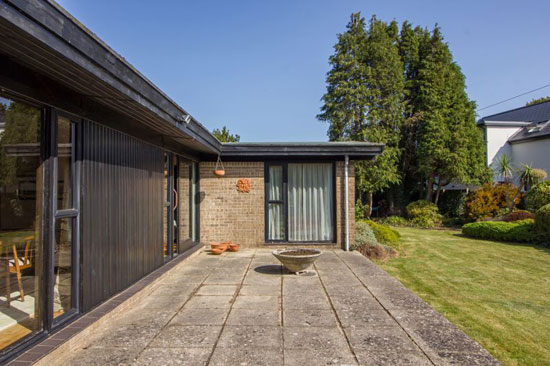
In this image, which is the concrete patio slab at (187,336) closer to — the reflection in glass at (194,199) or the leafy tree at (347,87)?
the reflection in glass at (194,199)

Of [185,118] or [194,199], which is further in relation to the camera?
[194,199]

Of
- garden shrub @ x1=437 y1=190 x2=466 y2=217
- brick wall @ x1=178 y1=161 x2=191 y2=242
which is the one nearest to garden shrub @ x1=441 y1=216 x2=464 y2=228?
garden shrub @ x1=437 y1=190 x2=466 y2=217

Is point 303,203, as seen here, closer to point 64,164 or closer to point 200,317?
point 200,317

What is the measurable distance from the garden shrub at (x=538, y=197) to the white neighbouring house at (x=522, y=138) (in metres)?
6.75

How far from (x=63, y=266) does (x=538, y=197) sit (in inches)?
641

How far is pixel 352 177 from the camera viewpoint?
338 inches

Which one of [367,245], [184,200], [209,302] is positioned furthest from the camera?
[367,245]

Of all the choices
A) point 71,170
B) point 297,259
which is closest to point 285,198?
point 297,259

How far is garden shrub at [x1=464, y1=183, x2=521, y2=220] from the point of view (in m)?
15.3

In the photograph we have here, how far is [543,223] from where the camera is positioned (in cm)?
1107

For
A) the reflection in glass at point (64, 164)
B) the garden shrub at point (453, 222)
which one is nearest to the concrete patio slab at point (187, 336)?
the reflection in glass at point (64, 164)

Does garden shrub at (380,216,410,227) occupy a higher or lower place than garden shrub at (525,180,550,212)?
lower

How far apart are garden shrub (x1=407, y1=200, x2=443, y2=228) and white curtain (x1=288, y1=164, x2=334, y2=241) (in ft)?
33.3

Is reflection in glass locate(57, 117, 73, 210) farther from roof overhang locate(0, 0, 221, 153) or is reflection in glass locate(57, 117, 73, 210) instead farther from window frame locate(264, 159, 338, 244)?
window frame locate(264, 159, 338, 244)
